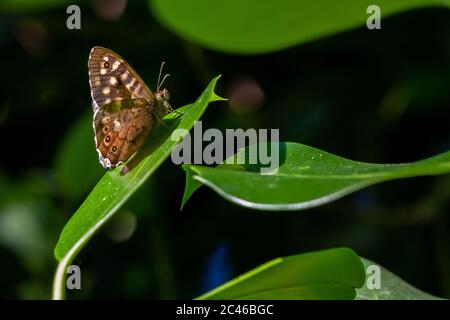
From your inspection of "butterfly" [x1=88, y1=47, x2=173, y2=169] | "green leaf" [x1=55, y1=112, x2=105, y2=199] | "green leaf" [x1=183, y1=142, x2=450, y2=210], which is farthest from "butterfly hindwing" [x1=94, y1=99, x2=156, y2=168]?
"green leaf" [x1=55, y1=112, x2=105, y2=199]

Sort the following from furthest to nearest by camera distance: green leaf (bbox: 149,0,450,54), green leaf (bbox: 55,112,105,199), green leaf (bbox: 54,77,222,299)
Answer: green leaf (bbox: 55,112,105,199) < green leaf (bbox: 149,0,450,54) < green leaf (bbox: 54,77,222,299)

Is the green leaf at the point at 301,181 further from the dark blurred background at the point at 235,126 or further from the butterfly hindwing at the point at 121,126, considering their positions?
the dark blurred background at the point at 235,126

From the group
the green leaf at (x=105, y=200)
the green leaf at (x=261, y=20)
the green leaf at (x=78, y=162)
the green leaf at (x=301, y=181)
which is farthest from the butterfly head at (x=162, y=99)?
the green leaf at (x=78, y=162)

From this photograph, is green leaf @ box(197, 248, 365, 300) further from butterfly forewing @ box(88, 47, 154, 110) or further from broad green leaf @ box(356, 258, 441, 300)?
butterfly forewing @ box(88, 47, 154, 110)

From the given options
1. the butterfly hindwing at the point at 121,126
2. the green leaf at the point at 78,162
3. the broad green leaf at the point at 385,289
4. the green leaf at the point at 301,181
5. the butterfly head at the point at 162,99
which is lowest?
the broad green leaf at the point at 385,289

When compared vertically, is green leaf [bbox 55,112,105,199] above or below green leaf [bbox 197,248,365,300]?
above

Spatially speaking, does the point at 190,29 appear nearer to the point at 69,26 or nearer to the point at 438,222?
the point at 69,26
